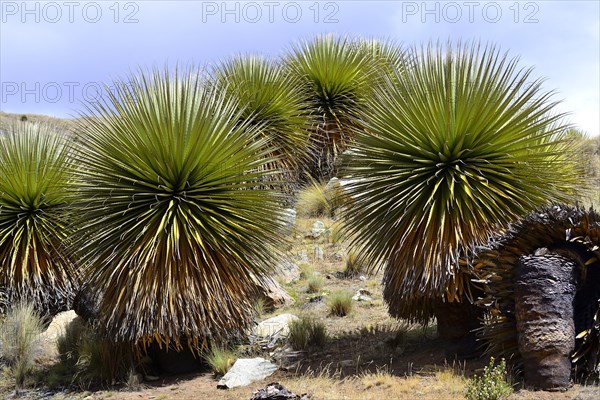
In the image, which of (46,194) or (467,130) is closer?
(467,130)

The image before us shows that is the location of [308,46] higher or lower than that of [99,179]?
higher

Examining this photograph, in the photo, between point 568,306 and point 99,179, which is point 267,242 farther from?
point 568,306

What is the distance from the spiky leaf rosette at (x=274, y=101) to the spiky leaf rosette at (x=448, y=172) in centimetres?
565

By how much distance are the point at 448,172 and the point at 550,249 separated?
1493 millimetres

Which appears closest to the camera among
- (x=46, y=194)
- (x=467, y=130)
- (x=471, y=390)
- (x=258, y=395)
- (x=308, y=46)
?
(x=471, y=390)

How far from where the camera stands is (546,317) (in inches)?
266

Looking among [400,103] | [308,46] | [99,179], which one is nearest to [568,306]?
[400,103]

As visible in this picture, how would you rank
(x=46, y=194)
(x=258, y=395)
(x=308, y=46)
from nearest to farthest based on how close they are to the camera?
(x=258, y=395) < (x=46, y=194) < (x=308, y=46)

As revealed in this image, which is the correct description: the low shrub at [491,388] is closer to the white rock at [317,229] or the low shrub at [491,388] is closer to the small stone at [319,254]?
the small stone at [319,254]

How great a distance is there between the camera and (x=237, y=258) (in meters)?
9.02

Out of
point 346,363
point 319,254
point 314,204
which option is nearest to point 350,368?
point 346,363

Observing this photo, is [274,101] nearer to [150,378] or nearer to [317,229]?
[317,229]

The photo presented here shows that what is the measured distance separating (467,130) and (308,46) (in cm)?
946

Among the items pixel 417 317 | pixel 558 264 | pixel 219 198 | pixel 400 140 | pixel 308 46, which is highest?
pixel 308 46
